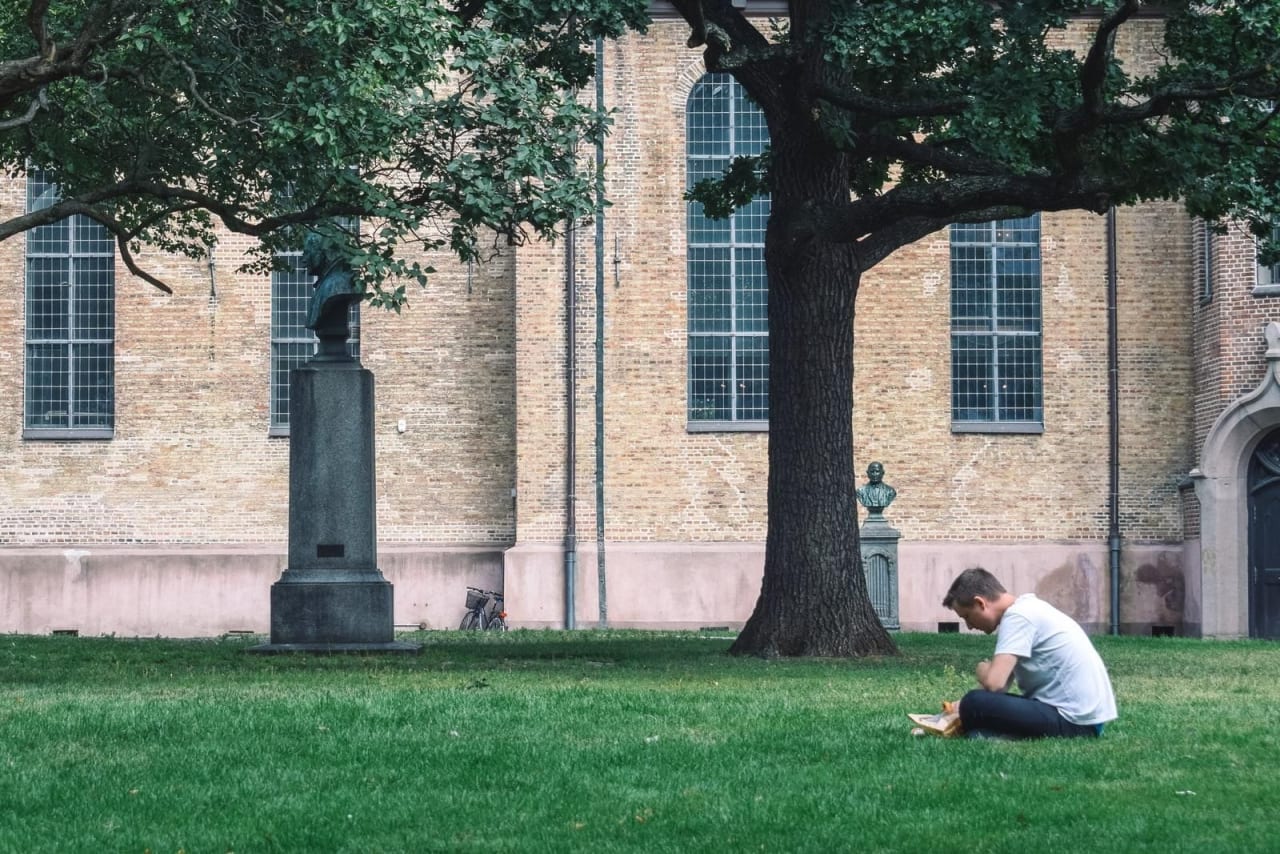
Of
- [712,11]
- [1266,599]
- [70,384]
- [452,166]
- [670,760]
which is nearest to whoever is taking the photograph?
[670,760]

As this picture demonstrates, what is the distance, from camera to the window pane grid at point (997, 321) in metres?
31.1

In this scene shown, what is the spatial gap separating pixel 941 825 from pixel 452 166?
9670 millimetres

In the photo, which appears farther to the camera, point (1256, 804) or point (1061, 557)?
point (1061, 557)

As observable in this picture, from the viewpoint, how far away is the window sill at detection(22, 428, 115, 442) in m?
31.1

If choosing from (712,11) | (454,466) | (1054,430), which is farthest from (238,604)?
(712,11)

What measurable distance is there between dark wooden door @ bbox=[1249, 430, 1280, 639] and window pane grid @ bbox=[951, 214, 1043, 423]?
3451 mm

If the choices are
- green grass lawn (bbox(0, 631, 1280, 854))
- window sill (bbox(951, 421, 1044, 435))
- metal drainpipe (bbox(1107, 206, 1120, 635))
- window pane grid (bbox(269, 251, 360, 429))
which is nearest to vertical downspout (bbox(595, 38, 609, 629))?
window pane grid (bbox(269, 251, 360, 429))

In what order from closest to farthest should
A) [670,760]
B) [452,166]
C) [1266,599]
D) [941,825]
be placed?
[941,825] → [670,760] → [452,166] → [1266,599]

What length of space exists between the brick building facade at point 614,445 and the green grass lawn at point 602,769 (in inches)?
585

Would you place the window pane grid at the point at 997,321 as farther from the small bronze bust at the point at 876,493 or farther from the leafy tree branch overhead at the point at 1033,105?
the leafy tree branch overhead at the point at 1033,105

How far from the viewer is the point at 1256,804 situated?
841 cm

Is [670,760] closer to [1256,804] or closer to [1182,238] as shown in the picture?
[1256,804]

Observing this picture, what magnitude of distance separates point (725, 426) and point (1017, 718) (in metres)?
20.5

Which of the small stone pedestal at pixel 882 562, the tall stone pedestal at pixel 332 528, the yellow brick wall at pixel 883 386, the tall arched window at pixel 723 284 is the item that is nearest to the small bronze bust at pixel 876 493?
the small stone pedestal at pixel 882 562
